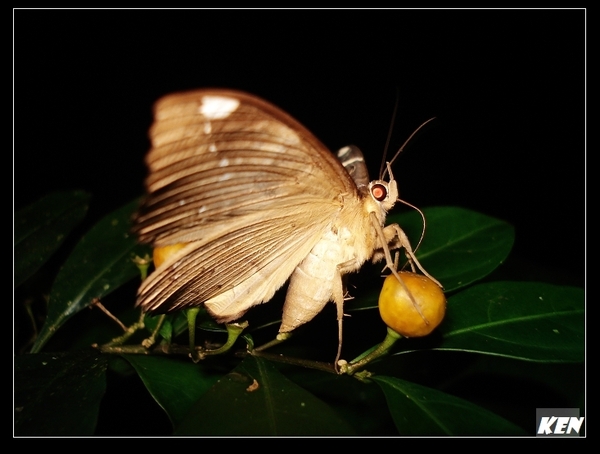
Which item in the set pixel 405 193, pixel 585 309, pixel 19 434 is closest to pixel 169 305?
pixel 19 434

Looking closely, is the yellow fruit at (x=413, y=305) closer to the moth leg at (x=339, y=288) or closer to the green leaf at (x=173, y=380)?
the moth leg at (x=339, y=288)

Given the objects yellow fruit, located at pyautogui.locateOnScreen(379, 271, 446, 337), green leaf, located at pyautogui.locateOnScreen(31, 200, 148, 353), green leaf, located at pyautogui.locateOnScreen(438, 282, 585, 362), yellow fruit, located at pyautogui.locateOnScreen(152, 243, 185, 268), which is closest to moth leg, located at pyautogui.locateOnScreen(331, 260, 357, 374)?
yellow fruit, located at pyautogui.locateOnScreen(379, 271, 446, 337)


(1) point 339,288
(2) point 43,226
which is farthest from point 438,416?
(2) point 43,226

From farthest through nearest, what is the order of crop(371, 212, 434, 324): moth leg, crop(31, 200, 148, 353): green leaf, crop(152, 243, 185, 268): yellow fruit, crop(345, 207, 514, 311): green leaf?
crop(31, 200, 148, 353): green leaf, crop(345, 207, 514, 311): green leaf, crop(152, 243, 185, 268): yellow fruit, crop(371, 212, 434, 324): moth leg

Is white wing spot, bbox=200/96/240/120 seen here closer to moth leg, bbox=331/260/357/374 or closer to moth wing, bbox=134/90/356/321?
moth wing, bbox=134/90/356/321

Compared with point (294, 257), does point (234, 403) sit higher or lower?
lower

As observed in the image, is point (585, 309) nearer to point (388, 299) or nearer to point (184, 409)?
point (388, 299)

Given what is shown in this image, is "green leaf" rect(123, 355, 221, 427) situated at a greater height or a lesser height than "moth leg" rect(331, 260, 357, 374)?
lesser

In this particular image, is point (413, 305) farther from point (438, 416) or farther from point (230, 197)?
point (230, 197)
